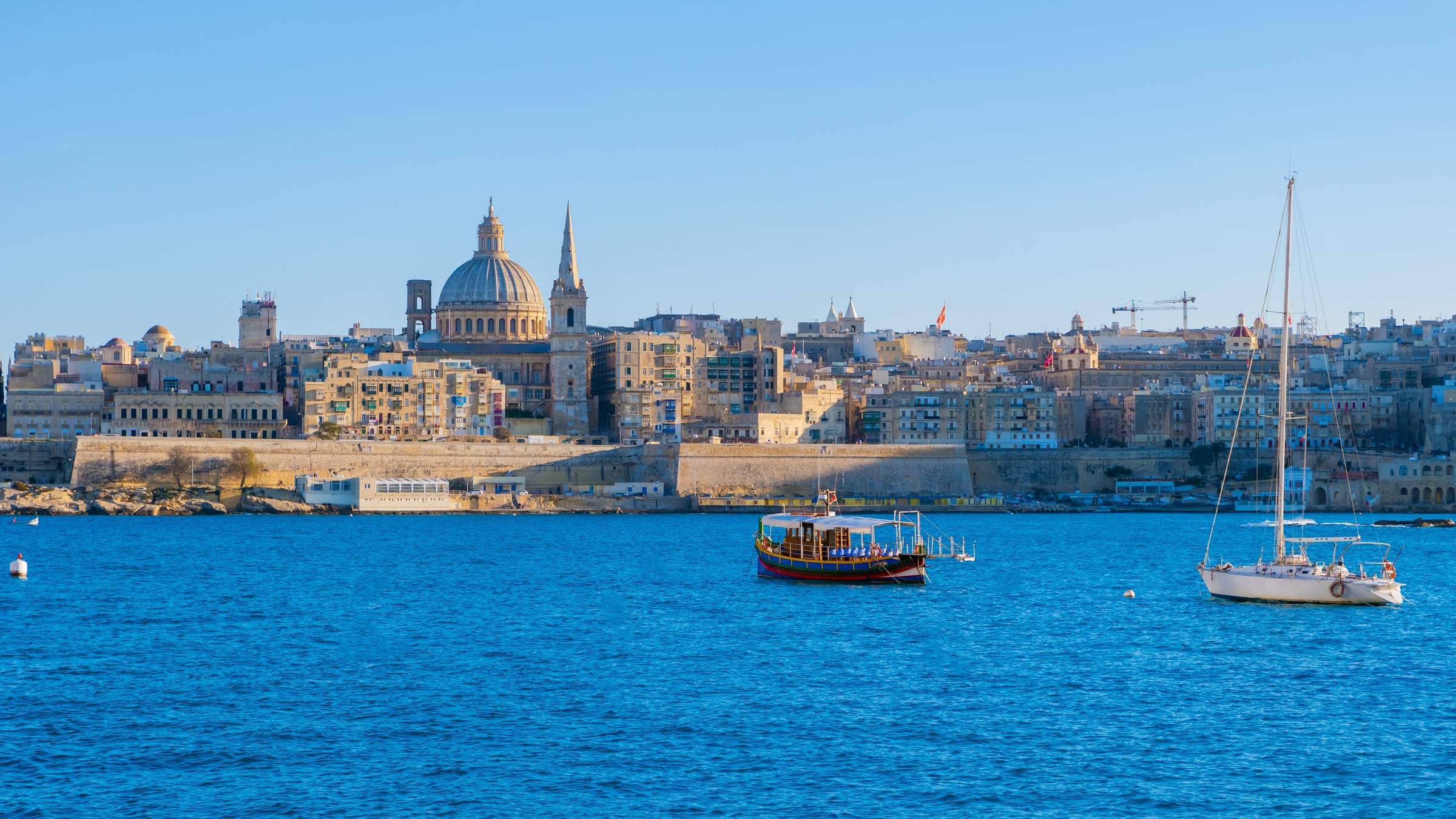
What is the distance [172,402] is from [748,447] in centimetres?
2539

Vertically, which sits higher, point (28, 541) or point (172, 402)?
point (172, 402)

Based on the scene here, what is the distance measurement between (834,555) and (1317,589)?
10.4 metres

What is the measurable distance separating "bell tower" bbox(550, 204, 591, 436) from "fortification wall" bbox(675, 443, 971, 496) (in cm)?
1274

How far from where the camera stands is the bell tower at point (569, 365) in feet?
292

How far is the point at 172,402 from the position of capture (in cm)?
7956

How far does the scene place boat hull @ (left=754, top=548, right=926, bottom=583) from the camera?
3806 centimetres

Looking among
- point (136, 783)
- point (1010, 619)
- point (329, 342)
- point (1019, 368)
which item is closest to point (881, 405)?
point (1019, 368)

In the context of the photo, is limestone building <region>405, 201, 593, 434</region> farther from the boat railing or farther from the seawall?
the boat railing

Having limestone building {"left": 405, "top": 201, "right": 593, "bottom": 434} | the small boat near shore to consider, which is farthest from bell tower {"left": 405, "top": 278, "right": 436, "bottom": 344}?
the small boat near shore

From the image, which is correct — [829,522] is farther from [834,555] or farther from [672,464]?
[672,464]

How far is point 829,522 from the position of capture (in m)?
39.2

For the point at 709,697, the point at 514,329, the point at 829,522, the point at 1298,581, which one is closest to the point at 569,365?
the point at 514,329

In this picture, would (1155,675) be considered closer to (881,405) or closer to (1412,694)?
(1412,694)

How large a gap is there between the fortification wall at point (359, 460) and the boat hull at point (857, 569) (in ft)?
123
